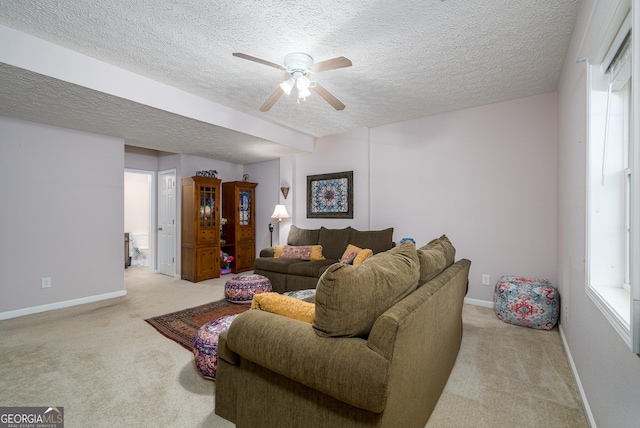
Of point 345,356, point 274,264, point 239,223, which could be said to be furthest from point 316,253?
point 345,356

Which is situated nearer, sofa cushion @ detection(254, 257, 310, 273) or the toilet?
sofa cushion @ detection(254, 257, 310, 273)

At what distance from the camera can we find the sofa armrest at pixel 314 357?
1024 mm

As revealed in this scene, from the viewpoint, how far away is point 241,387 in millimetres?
1496

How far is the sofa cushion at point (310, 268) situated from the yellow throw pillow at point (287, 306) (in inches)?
88.4

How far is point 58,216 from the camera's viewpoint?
12.1 ft

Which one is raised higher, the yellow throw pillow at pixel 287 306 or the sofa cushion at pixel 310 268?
the yellow throw pillow at pixel 287 306

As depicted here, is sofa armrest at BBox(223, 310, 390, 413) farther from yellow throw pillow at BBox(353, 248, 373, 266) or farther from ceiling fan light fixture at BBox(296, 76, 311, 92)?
yellow throw pillow at BBox(353, 248, 373, 266)

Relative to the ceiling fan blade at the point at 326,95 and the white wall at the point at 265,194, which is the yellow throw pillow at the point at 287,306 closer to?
the ceiling fan blade at the point at 326,95

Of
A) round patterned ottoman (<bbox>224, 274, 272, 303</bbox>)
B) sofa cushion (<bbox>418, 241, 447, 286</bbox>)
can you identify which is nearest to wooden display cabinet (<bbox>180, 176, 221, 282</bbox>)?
round patterned ottoman (<bbox>224, 274, 272, 303</bbox>)

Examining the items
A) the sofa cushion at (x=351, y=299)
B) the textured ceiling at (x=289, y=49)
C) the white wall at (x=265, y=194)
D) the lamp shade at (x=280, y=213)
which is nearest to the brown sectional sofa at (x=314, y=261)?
the lamp shade at (x=280, y=213)

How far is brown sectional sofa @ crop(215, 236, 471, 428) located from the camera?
1073 millimetres

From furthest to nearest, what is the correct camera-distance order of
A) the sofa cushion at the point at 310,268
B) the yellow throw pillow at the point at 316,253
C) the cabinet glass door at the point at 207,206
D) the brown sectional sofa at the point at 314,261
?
the cabinet glass door at the point at 207,206 → the yellow throw pillow at the point at 316,253 → the brown sectional sofa at the point at 314,261 → the sofa cushion at the point at 310,268

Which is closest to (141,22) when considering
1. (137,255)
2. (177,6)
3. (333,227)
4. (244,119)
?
(177,6)

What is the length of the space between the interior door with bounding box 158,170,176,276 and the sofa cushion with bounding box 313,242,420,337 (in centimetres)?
506
